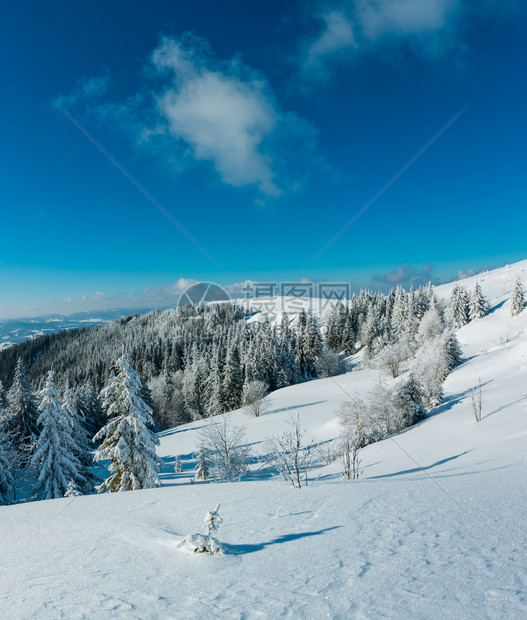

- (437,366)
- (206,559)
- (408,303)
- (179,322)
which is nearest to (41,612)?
(206,559)

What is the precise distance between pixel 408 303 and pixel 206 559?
7497 cm

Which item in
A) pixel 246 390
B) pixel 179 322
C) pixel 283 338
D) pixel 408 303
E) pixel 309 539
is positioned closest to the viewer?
pixel 309 539

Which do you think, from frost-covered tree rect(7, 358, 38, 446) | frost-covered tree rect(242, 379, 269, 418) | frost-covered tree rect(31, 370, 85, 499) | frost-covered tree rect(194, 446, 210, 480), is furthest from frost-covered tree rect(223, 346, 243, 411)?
frost-covered tree rect(31, 370, 85, 499)

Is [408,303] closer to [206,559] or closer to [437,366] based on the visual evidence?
[437,366]

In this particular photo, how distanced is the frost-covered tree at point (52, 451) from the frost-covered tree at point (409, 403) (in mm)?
23716

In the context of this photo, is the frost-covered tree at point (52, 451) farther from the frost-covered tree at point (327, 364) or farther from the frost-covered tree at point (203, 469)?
the frost-covered tree at point (327, 364)

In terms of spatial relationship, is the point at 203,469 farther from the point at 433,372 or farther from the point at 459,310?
the point at 459,310

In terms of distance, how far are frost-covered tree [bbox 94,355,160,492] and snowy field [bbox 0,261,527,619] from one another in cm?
989

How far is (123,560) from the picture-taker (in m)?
4.04

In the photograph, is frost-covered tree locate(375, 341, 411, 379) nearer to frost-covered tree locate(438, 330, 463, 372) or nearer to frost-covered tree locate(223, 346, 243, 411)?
frost-covered tree locate(438, 330, 463, 372)

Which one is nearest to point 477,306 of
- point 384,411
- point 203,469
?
point 384,411

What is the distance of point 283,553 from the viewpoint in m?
3.96

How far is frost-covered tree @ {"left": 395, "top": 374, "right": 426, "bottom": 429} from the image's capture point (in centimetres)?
2552

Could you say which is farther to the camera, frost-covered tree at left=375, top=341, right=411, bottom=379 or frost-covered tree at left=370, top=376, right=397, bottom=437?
frost-covered tree at left=375, top=341, right=411, bottom=379
